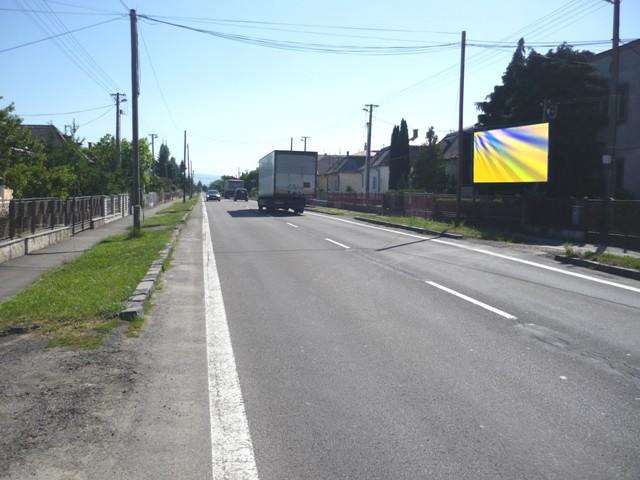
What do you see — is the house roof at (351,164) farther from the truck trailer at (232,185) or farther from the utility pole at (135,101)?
the utility pole at (135,101)

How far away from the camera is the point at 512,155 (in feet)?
82.5

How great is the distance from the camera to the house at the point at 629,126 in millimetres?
28047

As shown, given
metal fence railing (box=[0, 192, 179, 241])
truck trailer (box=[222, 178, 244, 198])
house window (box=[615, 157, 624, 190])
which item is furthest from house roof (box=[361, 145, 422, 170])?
metal fence railing (box=[0, 192, 179, 241])

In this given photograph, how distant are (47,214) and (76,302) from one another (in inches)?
509

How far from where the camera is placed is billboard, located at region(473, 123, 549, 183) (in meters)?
23.5

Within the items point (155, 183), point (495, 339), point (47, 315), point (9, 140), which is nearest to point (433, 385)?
point (495, 339)

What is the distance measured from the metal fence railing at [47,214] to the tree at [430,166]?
2749 centimetres

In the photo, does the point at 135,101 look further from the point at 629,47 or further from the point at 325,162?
the point at 325,162

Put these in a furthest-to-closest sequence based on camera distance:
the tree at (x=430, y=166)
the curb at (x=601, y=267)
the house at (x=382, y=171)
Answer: the house at (x=382, y=171), the tree at (x=430, y=166), the curb at (x=601, y=267)

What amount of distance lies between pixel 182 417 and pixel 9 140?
1720 cm

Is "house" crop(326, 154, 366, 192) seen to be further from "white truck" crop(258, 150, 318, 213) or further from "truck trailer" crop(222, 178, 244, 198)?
"white truck" crop(258, 150, 318, 213)

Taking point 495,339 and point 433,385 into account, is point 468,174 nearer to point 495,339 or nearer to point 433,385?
point 495,339

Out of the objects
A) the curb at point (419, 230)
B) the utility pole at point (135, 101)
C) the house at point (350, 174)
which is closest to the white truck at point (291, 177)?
the curb at point (419, 230)

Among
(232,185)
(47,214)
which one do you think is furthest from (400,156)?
(47,214)
